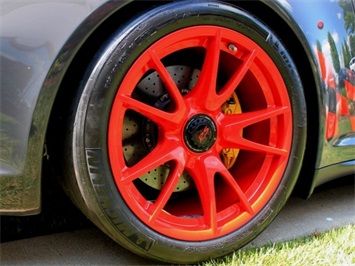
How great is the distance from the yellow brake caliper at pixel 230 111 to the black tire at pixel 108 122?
0.28 metres

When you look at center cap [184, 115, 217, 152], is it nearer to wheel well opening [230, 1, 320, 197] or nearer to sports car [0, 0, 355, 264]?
sports car [0, 0, 355, 264]

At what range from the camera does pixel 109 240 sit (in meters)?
2.28

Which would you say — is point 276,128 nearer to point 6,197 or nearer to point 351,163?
point 351,163

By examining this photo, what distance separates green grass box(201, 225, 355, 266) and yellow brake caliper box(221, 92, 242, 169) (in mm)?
397

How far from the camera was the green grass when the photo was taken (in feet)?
6.79

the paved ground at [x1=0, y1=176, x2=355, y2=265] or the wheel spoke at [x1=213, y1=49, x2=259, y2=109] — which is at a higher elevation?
the wheel spoke at [x1=213, y1=49, x2=259, y2=109]

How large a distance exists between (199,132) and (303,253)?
658 millimetres

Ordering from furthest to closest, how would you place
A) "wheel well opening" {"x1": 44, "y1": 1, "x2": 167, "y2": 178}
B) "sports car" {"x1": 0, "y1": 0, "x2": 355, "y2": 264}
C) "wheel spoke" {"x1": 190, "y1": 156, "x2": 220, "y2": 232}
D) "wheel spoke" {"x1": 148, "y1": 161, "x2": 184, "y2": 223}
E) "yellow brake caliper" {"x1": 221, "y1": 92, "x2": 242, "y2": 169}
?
1. "yellow brake caliper" {"x1": 221, "y1": 92, "x2": 242, "y2": 169}
2. "wheel spoke" {"x1": 190, "y1": 156, "x2": 220, "y2": 232}
3. "wheel spoke" {"x1": 148, "y1": 161, "x2": 184, "y2": 223}
4. "wheel well opening" {"x1": 44, "y1": 1, "x2": 167, "y2": 178}
5. "sports car" {"x1": 0, "y1": 0, "x2": 355, "y2": 264}

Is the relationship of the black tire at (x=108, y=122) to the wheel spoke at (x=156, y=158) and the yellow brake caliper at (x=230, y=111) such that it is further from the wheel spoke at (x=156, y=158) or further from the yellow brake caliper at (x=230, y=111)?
the yellow brake caliper at (x=230, y=111)

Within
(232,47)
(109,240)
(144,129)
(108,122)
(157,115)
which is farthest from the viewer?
(109,240)

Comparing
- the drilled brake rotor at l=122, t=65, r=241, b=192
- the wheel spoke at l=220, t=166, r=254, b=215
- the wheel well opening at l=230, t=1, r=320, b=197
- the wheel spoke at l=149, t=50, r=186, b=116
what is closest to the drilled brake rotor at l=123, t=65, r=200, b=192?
the drilled brake rotor at l=122, t=65, r=241, b=192

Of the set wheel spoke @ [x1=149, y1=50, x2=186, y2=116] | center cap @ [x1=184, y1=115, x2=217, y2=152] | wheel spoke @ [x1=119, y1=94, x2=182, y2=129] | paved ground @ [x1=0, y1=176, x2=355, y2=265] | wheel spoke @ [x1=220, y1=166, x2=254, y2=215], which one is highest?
wheel spoke @ [x1=149, y1=50, x2=186, y2=116]

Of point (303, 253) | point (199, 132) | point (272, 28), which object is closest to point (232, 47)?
point (272, 28)

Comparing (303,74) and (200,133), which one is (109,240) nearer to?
(200,133)
